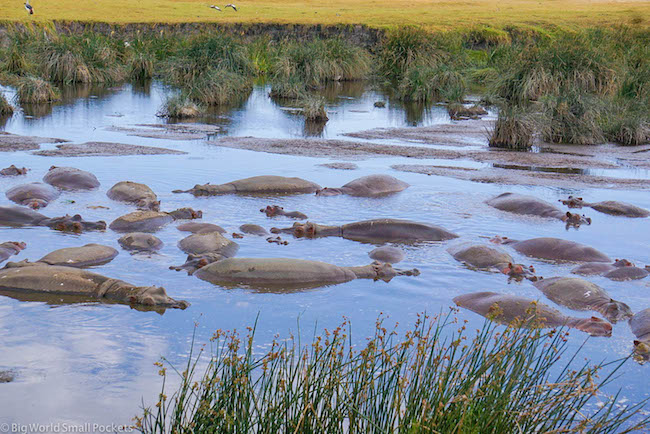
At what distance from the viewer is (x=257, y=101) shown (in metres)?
23.9

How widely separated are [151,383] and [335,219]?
5.23 m

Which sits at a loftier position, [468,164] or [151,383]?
[468,164]

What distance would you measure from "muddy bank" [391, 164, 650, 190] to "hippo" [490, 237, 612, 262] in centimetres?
420

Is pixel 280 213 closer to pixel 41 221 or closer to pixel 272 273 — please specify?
pixel 272 273

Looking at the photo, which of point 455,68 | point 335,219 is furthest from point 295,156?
point 455,68

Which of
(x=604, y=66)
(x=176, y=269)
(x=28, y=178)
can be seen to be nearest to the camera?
(x=176, y=269)

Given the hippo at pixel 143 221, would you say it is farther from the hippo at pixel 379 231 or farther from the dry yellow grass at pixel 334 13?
the dry yellow grass at pixel 334 13

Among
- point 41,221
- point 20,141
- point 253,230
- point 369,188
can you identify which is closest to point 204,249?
point 253,230

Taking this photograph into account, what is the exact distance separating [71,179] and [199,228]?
319 cm

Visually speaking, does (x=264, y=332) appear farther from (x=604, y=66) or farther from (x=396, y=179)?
(x=604, y=66)

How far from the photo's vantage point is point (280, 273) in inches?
314

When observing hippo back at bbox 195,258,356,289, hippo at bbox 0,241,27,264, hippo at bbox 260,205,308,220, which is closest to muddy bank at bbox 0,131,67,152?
hippo at bbox 260,205,308,220

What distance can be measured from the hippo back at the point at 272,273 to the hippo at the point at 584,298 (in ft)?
6.65

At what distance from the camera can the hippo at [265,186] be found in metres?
11.8
